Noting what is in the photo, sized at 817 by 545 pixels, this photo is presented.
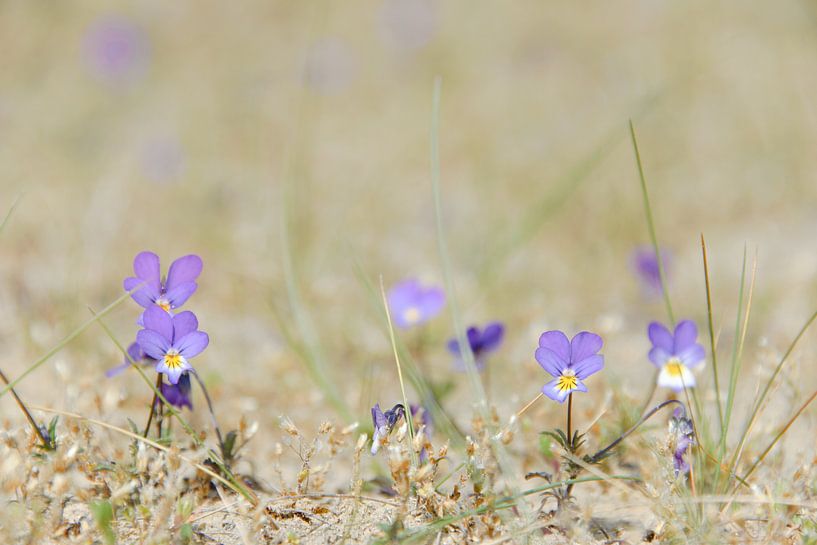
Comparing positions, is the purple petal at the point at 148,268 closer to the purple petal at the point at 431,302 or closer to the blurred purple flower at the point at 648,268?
the purple petal at the point at 431,302

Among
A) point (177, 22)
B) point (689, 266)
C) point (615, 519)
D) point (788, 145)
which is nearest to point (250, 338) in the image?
→ point (615, 519)

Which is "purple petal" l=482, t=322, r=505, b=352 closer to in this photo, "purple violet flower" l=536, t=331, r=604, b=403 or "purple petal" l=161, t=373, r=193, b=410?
"purple violet flower" l=536, t=331, r=604, b=403

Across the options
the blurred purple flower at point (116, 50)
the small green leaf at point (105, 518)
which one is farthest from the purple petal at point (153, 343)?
the blurred purple flower at point (116, 50)

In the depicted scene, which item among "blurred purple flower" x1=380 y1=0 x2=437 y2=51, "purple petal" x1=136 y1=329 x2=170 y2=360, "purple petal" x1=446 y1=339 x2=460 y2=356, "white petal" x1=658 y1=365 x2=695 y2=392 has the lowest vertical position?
"white petal" x1=658 y1=365 x2=695 y2=392

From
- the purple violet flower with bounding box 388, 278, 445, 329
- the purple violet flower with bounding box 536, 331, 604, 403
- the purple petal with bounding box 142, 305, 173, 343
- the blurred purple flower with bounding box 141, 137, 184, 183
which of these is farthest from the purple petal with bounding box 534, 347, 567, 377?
the blurred purple flower with bounding box 141, 137, 184, 183

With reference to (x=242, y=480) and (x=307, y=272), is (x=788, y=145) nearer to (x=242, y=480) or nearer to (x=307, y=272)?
(x=307, y=272)

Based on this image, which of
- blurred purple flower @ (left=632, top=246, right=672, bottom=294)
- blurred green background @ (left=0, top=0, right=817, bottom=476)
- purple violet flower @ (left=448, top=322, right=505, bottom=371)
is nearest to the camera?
purple violet flower @ (left=448, top=322, right=505, bottom=371)

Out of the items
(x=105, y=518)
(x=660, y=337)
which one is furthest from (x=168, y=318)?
(x=660, y=337)

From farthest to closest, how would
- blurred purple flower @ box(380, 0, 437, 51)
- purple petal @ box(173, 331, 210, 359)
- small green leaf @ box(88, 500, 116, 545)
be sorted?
blurred purple flower @ box(380, 0, 437, 51), purple petal @ box(173, 331, 210, 359), small green leaf @ box(88, 500, 116, 545)
